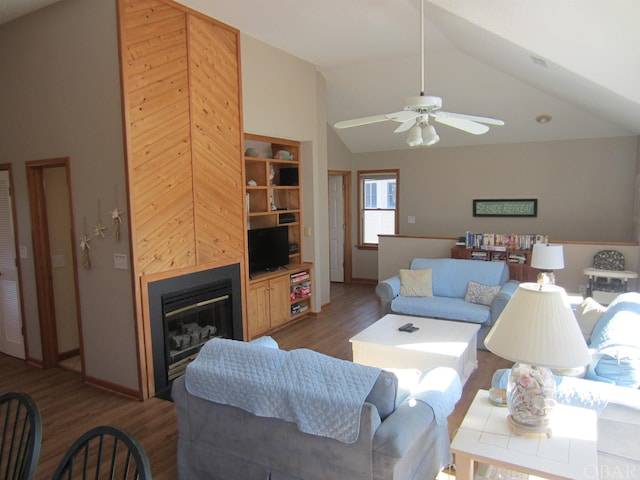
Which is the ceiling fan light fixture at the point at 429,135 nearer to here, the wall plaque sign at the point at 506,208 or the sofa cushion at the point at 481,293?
the sofa cushion at the point at 481,293

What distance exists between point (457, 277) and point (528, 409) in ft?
12.2

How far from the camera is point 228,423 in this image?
2.50 meters

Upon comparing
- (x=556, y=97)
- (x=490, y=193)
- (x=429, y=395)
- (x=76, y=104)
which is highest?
(x=556, y=97)

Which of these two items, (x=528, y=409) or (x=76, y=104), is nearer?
(x=528, y=409)

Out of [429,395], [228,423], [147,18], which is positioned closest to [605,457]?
[429,395]

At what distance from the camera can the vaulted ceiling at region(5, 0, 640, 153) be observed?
3.64 m

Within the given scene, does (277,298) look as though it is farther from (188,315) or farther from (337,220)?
(337,220)

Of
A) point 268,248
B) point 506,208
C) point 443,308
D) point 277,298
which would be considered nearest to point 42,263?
point 268,248

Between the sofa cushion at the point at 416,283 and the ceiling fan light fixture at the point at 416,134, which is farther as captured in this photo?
the sofa cushion at the point at 416,283

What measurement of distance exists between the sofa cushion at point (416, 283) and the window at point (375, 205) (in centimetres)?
287

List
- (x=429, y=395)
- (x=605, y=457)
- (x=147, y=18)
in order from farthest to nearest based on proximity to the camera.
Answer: (x=147, y=18) → (x=429, y=395) → (x=605, y=457)

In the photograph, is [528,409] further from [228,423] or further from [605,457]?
[228,423]

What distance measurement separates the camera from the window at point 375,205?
858cm

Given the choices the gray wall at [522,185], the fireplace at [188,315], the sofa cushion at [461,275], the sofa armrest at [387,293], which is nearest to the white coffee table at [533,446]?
the fireplace at [188,315]
